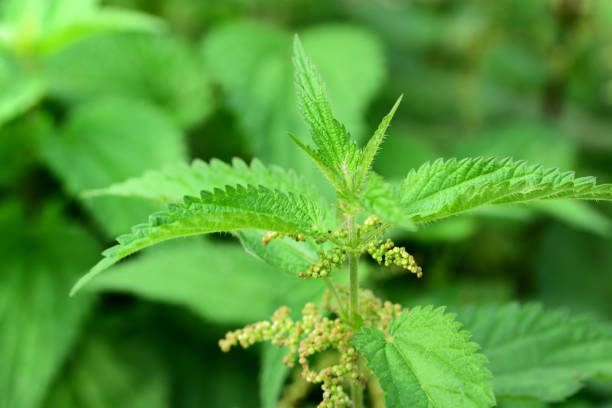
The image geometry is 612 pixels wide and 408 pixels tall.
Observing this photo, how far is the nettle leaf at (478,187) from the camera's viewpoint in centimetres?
62

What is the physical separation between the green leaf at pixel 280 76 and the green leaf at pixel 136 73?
156 millimetres

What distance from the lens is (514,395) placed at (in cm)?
88

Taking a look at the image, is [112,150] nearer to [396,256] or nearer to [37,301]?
[37,301]

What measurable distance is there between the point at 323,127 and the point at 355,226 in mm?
112

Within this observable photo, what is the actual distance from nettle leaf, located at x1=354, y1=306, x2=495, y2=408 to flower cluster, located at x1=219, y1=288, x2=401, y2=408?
0.15 ft

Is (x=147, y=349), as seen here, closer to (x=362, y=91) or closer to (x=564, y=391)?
(x=362, y=91)

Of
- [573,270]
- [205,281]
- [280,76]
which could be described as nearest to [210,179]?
[205,281]

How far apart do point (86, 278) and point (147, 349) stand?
1172 millimetres

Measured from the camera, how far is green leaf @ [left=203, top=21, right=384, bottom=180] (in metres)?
1.78

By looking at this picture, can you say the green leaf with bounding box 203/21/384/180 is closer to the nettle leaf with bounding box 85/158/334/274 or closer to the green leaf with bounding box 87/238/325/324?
the green leaf with bounding box 87/238/325/324

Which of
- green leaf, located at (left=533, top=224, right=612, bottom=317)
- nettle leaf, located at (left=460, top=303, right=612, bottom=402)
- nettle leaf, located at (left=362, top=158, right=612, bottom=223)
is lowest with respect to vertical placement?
nettle leaf, located at (left=460, top=303, right=612, bottom=402)

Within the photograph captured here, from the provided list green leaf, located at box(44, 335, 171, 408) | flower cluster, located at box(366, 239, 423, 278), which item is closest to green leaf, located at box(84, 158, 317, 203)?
flower cluster, located at box(366, 239, 423, 278)

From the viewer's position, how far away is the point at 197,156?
2.18m

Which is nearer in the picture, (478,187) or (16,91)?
(478,187)
